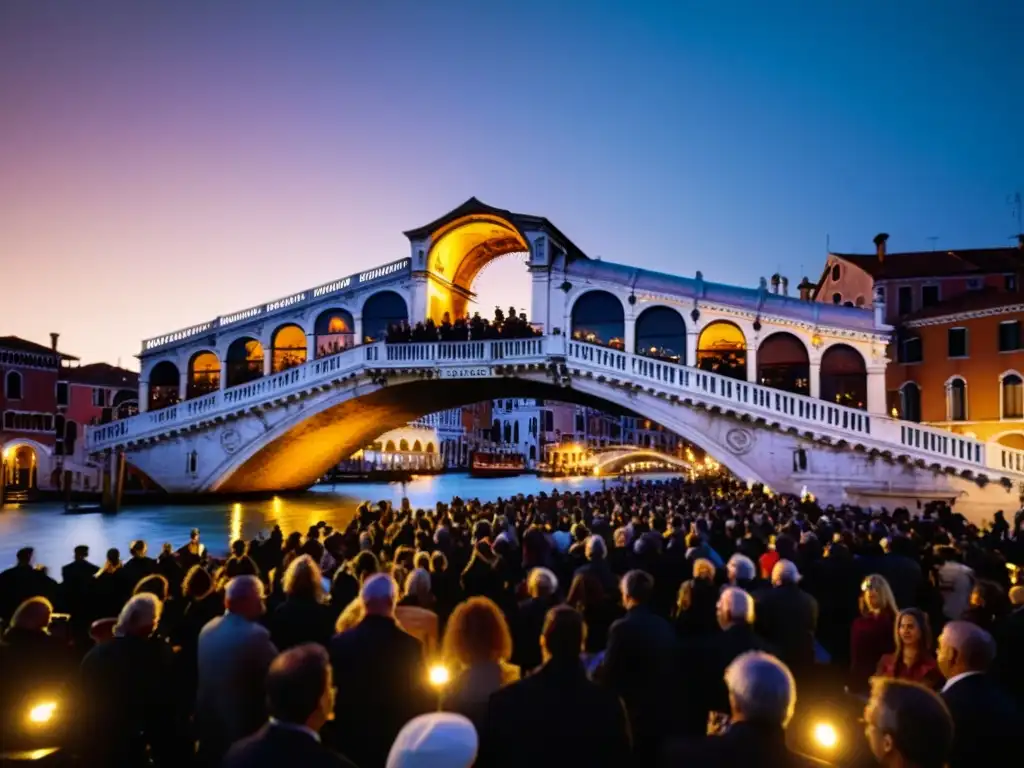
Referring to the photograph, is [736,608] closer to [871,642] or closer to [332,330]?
[871,642]

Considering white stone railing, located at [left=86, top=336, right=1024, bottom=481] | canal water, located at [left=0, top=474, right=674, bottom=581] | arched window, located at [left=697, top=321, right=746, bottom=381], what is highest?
arched window, located at [left=697, top=321, right=746, bottom=381]

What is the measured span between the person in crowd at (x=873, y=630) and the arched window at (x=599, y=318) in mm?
24890

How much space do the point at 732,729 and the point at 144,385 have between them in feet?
128

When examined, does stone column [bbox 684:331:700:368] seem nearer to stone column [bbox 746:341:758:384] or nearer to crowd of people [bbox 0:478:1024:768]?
stone column [bbox 746:341:758:384]

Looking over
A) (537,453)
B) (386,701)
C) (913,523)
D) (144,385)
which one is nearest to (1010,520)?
(913,523)

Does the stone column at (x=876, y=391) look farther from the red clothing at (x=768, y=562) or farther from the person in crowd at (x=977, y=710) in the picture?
the person in crowd at (x=977, y=710)

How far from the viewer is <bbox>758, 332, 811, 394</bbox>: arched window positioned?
93.4 feet

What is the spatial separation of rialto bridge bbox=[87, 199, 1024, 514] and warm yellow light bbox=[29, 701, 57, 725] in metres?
21.9

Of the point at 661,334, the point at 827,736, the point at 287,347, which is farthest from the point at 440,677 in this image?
the point at 287,347

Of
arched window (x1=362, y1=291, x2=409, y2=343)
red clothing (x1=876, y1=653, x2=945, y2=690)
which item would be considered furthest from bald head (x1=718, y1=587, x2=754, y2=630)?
arched window (x1=362, y1=291, x2=409, y2=343)

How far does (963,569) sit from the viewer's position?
8.40 metres

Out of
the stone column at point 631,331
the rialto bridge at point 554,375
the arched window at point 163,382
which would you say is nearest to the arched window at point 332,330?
the rialto bridge at point 554,375

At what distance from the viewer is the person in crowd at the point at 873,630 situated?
18.2ft

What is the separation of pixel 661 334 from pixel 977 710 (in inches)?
1068
